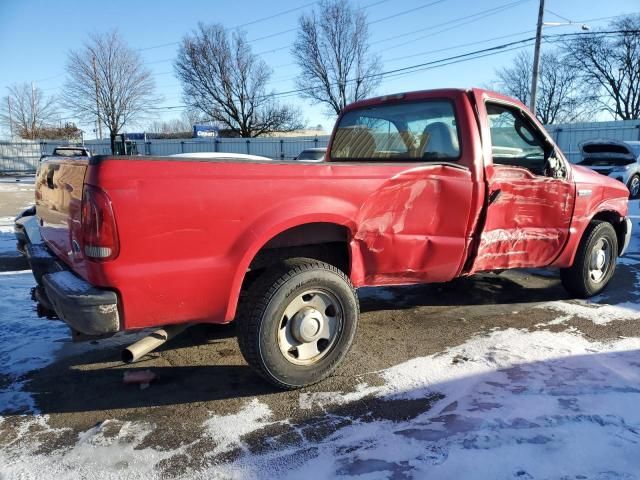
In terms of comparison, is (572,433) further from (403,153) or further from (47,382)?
(47,382)

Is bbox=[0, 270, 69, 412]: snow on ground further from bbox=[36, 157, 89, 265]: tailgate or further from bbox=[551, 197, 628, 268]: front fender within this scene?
bbox=[551, 197, 628, 268]: front fender

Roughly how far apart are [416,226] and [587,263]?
8.01 ft

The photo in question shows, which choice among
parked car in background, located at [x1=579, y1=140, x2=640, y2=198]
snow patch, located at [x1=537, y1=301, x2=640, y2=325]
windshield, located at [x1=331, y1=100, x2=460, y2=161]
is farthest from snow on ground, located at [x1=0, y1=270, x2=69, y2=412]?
parked car in background, located at [x1=579, y1=140, x2=640, y2=198]

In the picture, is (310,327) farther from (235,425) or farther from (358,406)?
(235,425)

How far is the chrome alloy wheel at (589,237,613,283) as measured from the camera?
493 centimetres

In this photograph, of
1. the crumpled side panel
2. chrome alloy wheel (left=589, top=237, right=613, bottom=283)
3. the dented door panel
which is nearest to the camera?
the crumpled side panel

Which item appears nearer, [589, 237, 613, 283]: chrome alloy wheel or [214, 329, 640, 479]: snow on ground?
[214, 329, 640, 479]: snow on ground

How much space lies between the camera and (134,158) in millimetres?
2420

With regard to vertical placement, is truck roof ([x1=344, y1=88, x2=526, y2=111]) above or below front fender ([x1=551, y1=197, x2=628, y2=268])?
above

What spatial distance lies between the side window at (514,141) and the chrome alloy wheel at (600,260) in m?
1.22

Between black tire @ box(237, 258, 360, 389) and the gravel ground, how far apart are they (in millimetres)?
140

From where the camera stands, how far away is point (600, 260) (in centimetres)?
502

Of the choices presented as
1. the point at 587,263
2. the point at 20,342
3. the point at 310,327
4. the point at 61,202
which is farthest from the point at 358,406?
the point at 587,263

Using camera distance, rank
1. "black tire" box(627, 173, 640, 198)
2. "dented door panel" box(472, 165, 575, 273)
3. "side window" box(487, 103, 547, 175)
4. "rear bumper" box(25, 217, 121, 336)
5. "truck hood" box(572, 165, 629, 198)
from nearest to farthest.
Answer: "rear bumper" box(25, 217, 121, 336), "dented door panel" box(472, 165, 575, 273), "side window" box(487, 103, 547, 175), "truck hood" box(572, 165, 629, 198), "black tire" box(627, 173, 640, 198)
